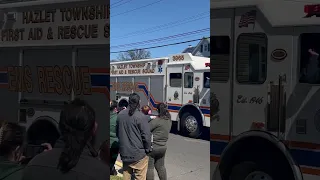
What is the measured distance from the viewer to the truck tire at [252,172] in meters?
1.89

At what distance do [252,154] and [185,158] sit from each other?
4725 mm

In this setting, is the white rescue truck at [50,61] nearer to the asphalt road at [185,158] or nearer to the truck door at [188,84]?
the asphalt road at [185,158]

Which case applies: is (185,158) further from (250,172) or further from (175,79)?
(250,172)

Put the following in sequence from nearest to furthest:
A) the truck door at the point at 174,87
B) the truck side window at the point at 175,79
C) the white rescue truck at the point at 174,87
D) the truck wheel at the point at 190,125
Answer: the white rescue truck at the point at 174,87
the truck wheel at the point at 190,125
the truck door at the point at 174,87
the truck side window at the point at 175,79

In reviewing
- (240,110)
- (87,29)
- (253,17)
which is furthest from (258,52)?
(87,29)

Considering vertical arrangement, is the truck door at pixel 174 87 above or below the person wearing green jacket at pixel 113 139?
above

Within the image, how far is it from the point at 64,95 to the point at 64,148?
0.47m

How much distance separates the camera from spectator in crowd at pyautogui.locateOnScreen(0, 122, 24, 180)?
208 centimetres

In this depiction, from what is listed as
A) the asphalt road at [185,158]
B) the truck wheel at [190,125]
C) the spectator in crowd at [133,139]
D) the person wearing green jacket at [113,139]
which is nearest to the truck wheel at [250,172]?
the spectator in crowd at [133,139]

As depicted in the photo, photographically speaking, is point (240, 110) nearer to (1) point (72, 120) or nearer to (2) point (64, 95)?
(1) point (72, 120)

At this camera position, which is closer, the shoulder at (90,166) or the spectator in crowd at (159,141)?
the shoulder at (90,166)

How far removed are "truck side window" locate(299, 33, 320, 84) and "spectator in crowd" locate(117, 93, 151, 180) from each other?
227 centimetres

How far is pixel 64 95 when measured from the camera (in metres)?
2.44

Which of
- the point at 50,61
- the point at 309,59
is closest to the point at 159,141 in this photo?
the point at 50,61
